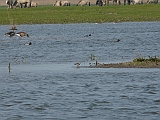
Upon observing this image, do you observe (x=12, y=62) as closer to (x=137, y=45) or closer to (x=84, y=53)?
(x=84, y=53)

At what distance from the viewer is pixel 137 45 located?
37.8m

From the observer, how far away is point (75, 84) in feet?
73.0

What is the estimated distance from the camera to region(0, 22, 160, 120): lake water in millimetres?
17469

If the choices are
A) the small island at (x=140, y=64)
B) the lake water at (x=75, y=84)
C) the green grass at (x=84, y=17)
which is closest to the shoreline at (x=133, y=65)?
the small island at (x=140, y=64)

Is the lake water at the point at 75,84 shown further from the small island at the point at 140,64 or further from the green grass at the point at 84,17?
the green grass at the point at 84,17

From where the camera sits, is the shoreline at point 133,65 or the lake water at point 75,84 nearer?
the lake water at point 75,84

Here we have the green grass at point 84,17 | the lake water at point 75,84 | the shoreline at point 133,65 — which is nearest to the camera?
the lake water at point 75,84

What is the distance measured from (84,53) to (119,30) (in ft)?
63.2

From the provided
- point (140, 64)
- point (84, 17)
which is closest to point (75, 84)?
point (140, 64)

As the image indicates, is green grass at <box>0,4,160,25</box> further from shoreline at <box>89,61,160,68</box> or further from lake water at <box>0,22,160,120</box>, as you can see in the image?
→ shoreline at <box>89,61,160,68</box>

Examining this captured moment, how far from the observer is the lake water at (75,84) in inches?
688

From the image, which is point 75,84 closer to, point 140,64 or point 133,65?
point 133,65

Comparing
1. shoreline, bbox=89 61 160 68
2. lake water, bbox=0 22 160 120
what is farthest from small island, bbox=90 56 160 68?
lake water, bbox=0 22 160 120

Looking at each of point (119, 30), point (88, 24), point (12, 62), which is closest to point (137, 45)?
point (12, 62)
